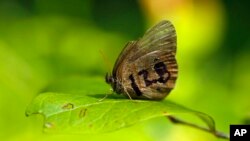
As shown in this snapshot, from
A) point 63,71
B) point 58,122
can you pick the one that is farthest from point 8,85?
point 58,122

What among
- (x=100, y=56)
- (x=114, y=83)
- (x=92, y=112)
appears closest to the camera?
(x=92, y=112)

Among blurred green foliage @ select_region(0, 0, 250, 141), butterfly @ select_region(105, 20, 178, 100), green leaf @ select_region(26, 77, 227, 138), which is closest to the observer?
green leaf @ select_region(26, 77, 227, 138)

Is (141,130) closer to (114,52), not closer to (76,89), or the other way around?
(76,89)

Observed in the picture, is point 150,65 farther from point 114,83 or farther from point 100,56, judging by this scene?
point 100,56

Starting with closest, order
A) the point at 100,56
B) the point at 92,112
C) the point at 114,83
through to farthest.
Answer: the point at 92,112
the point at 114,83
the point at 100,56

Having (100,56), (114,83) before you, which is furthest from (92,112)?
(100,56)

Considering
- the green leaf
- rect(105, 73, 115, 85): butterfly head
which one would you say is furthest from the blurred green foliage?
the green leaf

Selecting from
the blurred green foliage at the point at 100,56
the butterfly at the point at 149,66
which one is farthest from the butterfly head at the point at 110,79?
the blurred green foliage at the point at 100,56

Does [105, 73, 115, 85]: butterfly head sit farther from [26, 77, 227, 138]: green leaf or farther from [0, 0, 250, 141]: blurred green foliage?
[0, 0, 250, 141]: blurred green foliage
